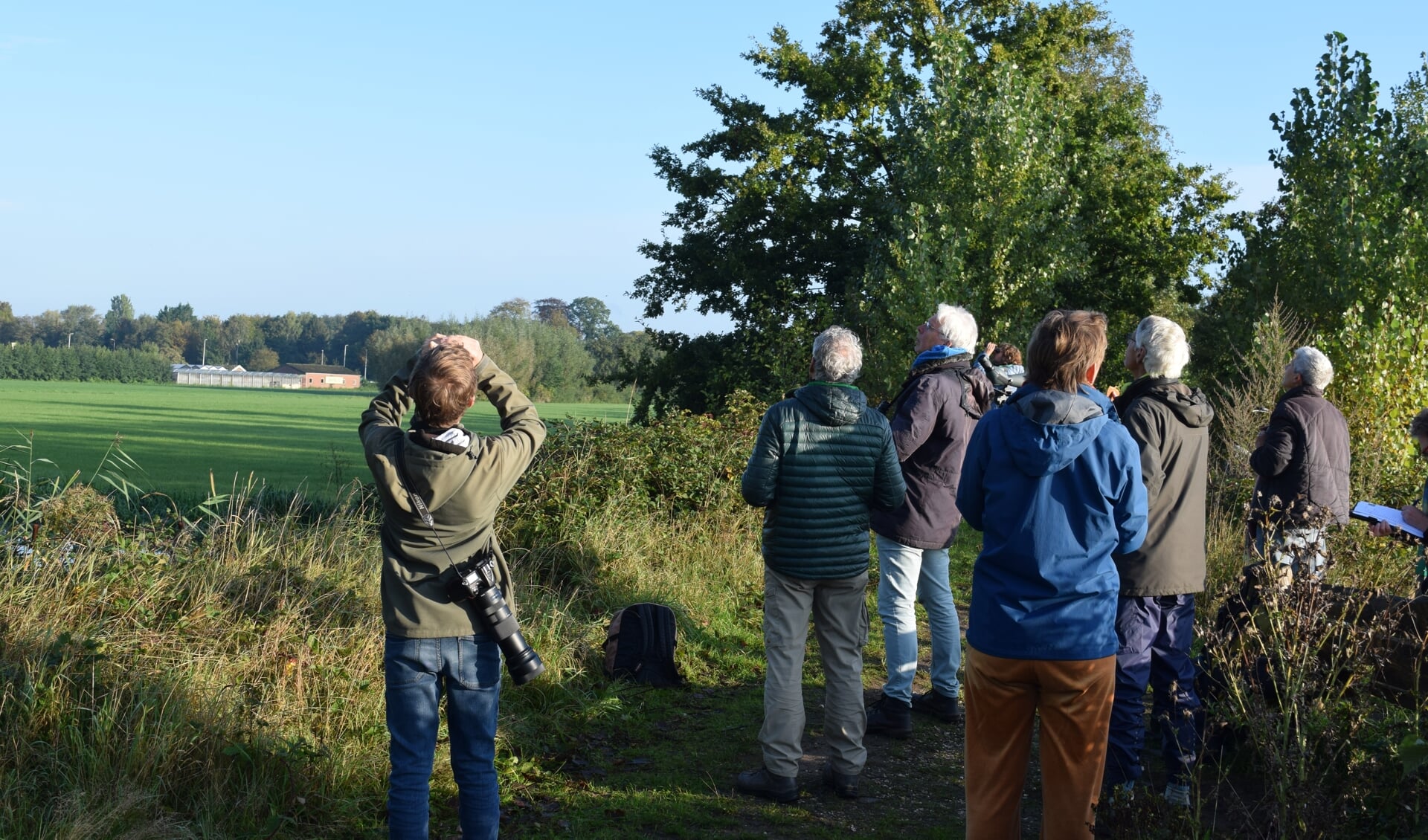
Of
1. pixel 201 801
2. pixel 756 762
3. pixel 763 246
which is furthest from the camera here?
pixel 763 246

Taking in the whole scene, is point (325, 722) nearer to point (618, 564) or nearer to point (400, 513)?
point (400, 513)

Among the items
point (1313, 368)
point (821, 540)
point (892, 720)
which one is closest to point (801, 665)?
point (821, 540)

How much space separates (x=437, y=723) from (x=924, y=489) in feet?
9.64

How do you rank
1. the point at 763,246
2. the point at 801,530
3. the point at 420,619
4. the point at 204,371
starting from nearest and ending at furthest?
the point at 420,619, the point at 801,530, the point at 763,246, the point at 204,371

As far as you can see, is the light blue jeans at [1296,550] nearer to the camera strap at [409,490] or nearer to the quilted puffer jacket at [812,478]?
the quilted puffer jacket at [812,478]

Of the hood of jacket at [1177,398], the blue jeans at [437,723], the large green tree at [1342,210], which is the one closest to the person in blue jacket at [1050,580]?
the hood of jacket at [1177,398]

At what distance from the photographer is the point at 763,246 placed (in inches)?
947

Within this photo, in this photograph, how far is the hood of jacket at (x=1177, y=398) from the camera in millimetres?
4555

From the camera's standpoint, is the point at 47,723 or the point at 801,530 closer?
the point at 47,723

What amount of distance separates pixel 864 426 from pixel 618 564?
369 centimetres

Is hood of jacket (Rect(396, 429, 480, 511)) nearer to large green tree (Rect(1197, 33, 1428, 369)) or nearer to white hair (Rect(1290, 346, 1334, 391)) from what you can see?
white hair (Rect(1290, 346, 1334, 391))

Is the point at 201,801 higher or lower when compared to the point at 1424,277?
lower

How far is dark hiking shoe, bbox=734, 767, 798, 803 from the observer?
16.4 feet

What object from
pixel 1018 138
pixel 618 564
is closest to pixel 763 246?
pixel 1018 138
